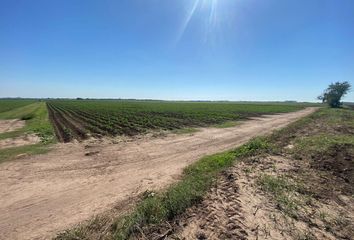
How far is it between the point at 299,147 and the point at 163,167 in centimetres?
815

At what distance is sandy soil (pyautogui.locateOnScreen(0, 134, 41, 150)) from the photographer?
14.1 meters

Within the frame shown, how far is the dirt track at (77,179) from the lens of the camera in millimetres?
5660

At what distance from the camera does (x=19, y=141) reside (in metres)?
15.1

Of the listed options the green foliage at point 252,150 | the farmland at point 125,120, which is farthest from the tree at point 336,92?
the green foliage at point 252,150

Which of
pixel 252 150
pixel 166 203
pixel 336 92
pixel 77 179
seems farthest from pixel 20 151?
pixel 336 92

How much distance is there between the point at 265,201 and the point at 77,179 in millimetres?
6016

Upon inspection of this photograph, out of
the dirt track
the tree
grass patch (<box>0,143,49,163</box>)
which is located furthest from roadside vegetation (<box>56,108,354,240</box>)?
the tree

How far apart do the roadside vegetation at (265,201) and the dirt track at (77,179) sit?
700 mm

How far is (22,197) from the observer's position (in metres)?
6.76

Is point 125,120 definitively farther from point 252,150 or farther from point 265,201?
point 265,201

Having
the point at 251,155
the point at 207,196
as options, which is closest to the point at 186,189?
the point at 207,196

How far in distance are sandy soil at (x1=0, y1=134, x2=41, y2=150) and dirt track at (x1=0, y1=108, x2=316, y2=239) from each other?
8.40 ft

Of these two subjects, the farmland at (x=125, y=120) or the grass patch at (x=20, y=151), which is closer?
the grass patch at (x=20, y=151)

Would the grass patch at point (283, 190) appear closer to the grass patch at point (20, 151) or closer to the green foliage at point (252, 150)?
the green foliage at point (252, 150)
